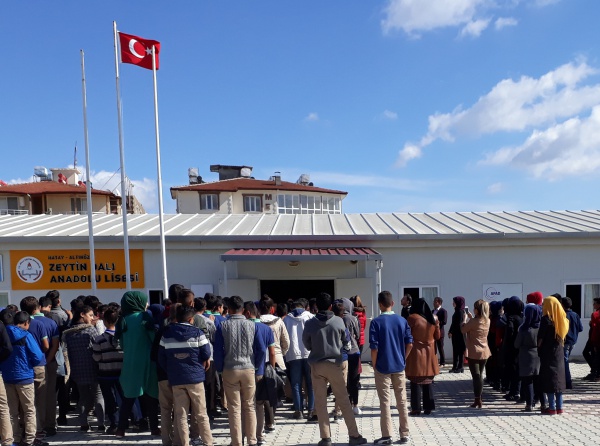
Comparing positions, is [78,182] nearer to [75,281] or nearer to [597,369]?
[75,281]

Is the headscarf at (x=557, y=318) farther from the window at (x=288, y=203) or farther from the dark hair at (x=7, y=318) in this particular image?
the window at (x=288, y=203)

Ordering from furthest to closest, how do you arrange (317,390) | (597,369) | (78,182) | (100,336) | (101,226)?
(78,182) → (101,226) → (597,369) → (100,336) → (317,390)

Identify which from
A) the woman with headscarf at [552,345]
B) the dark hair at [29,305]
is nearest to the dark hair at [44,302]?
the dark hair at [29,305]

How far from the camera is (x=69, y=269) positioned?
37.8 ft

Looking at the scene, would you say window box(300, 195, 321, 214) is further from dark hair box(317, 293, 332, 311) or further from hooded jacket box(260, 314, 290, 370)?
dark hair box(317, 293, 332, 311)

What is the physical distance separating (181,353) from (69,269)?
7488 mm

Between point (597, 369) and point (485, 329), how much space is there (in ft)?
11.1

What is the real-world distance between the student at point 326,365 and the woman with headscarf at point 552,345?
2923 millimetres

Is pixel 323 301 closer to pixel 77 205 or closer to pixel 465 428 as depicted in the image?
pixel 465 428

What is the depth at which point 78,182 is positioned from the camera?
163 feet

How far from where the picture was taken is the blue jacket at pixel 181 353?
17.4ft

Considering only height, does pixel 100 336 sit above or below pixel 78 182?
below

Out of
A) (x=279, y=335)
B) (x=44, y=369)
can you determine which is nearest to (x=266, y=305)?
(x=279, y=335)

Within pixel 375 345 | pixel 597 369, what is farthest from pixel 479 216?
pixel 375 345
